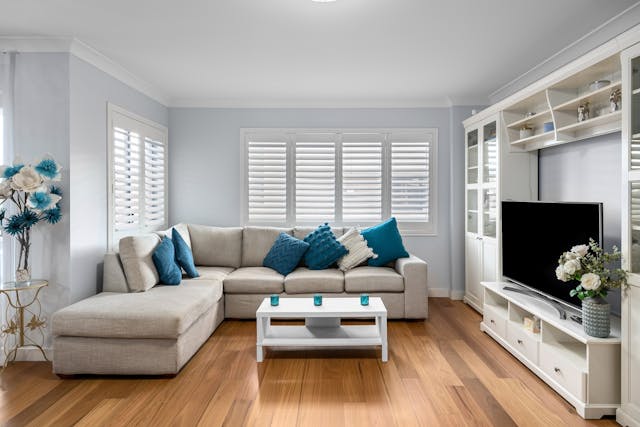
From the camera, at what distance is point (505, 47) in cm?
326

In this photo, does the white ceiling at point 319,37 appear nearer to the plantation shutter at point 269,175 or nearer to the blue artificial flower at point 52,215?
the plantation shutter at point 269,175

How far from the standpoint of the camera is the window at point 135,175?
3.72 m

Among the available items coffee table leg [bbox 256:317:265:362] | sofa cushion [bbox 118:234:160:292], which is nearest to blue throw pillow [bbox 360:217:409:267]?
coffee table leg [bbox 256:317:265:362]

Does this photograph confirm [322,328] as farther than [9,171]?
Yes

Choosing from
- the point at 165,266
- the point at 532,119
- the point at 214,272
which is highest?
the point at 532,119

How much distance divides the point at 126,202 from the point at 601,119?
407cm

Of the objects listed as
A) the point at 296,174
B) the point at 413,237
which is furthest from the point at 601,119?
the point at 296,174

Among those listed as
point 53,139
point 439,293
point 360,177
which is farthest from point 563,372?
point 53,139

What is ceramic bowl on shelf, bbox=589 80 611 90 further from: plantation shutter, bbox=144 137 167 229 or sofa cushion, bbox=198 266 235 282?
plantation shutter, bbox=144 137 167 229

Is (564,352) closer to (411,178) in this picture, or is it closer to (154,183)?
(411,178)

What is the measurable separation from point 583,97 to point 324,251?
2.73m

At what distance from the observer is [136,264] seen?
3373 mm

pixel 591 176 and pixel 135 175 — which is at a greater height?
pixel 135 175

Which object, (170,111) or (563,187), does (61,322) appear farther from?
(563,187)
